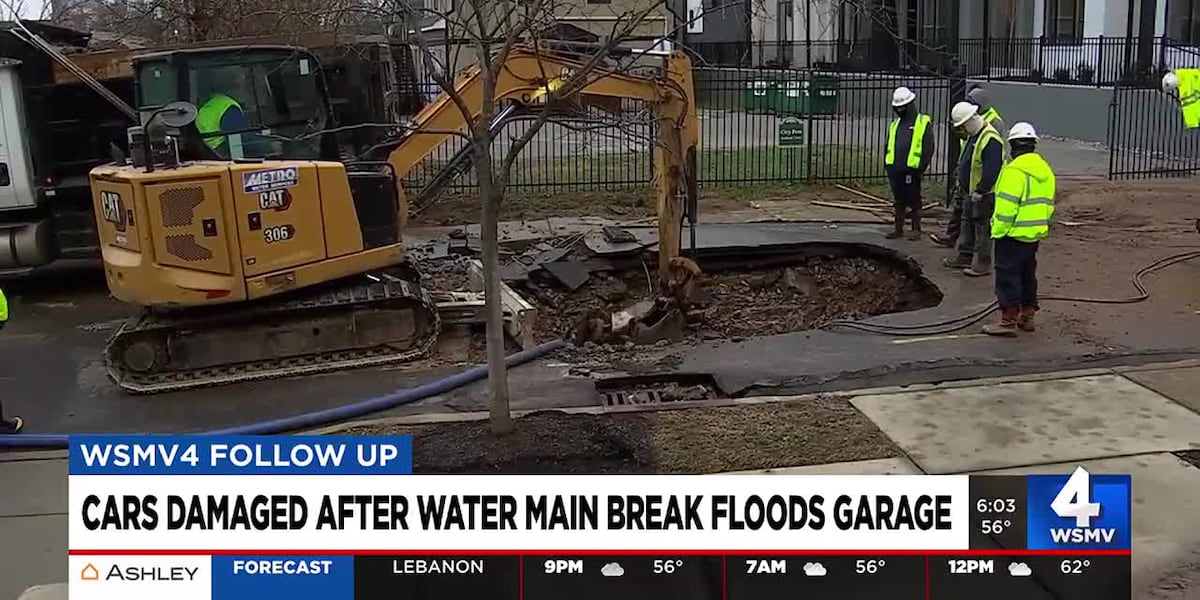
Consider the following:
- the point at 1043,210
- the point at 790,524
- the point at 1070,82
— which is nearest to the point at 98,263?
the point at 1043,210

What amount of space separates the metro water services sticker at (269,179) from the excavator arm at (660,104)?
1.44 m

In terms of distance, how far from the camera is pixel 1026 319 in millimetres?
9969

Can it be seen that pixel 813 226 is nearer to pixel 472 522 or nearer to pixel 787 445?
pixel 787 445

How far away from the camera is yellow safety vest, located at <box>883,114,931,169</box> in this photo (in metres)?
14.2

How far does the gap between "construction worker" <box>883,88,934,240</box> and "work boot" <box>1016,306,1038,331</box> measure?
4.69 metres

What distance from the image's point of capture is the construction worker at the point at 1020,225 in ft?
31.0

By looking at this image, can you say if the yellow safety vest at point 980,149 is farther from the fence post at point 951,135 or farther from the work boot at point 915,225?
the fence post at point 951,135

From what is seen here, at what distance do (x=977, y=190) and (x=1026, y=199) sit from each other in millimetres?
3068

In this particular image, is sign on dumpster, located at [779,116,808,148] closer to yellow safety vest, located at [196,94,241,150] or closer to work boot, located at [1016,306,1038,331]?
work boot, located at [1016,306,1038,331]

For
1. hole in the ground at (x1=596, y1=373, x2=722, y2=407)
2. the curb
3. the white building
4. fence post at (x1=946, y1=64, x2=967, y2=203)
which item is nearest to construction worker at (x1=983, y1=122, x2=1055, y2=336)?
the curb

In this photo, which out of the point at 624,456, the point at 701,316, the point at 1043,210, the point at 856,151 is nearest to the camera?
the point at 624,456

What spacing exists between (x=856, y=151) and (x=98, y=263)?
51.3 ft

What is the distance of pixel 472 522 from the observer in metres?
3.40

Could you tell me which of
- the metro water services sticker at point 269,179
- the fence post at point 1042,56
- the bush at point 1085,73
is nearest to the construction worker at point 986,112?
the metro water services sticker at point 269,179
